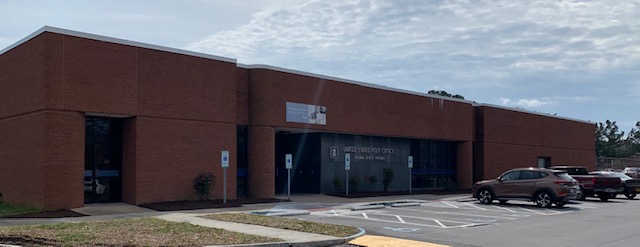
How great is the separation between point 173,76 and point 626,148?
86.1m

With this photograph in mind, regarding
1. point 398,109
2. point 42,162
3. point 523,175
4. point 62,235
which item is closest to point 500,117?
point 398,109

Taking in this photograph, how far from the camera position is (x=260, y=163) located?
26938 mm

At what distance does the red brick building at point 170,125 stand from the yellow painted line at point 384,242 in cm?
1130

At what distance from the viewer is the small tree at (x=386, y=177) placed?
3419cm

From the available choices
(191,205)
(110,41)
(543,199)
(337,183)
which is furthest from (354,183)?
(110,41)

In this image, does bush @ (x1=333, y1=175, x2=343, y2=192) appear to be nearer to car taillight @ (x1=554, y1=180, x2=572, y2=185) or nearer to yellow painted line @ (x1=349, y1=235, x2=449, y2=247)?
car taillight @ (x1=554, y1=180, x2=572, y2=185)

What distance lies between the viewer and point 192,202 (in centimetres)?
2367

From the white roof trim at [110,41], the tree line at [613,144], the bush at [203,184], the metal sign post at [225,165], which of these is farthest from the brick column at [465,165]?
the tree line at [613,144]

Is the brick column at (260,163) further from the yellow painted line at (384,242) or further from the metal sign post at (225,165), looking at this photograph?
the yellow painted line at (384,242)

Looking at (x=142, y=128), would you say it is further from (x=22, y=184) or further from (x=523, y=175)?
(x=523, y=175)

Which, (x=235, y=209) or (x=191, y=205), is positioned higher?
(x=191, y=205)

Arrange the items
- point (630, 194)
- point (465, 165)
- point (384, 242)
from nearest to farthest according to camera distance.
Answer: point (384, 242), point (630, 194), point (465, 165)

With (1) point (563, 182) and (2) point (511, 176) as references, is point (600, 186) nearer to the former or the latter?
(2) point (511, 176)

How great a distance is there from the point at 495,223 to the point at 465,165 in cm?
2198
